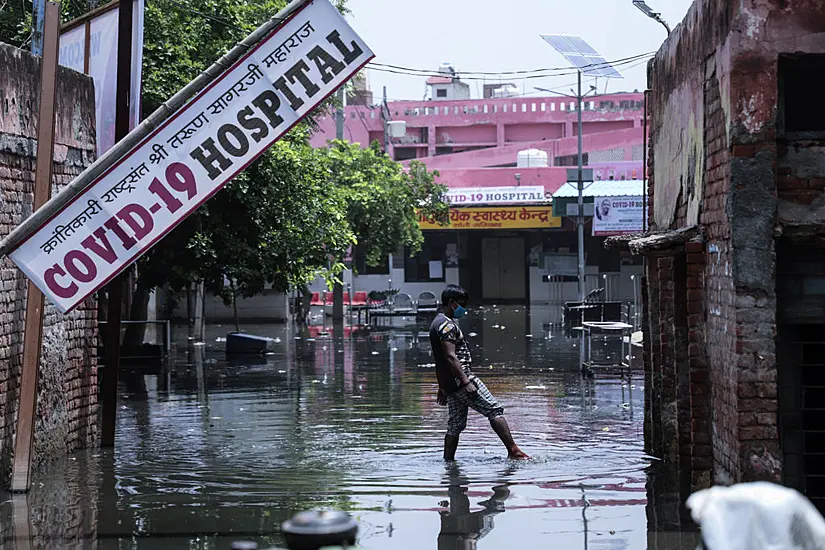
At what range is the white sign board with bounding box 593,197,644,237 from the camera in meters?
42.0

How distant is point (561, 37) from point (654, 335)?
3213cm

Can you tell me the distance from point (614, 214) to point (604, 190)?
2.10 meters

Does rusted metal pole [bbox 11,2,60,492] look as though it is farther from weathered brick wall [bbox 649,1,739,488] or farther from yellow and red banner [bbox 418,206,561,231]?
yellow and red banner [bbox 418,206,561,231]

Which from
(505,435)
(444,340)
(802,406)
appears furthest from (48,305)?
(802,406)

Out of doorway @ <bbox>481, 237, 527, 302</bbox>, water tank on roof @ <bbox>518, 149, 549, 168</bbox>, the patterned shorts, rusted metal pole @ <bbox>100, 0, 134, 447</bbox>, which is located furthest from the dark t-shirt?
water tank on roof @ <bbox>518, 149, 549, 168</bbox>

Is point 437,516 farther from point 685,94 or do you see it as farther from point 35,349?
point 685,94

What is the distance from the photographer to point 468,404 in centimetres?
1232

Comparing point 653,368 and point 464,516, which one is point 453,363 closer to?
point 653,368

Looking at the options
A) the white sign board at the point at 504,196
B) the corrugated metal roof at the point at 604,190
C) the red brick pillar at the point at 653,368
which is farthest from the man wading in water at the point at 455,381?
the white sign board at the point at 504,196

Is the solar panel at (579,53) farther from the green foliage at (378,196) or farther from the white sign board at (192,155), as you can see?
the white sign board at (192,155)

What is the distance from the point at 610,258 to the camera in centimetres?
4981

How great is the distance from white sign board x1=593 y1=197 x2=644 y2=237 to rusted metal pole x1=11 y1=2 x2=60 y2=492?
32913 mm

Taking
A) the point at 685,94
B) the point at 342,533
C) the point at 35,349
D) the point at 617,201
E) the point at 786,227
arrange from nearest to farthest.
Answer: the point at 342,533 → the point at 786,227 → the point at 35,349 → the point at 685,94 → the point at 617,201

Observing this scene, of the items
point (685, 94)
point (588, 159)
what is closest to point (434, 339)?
point (685, 94)
